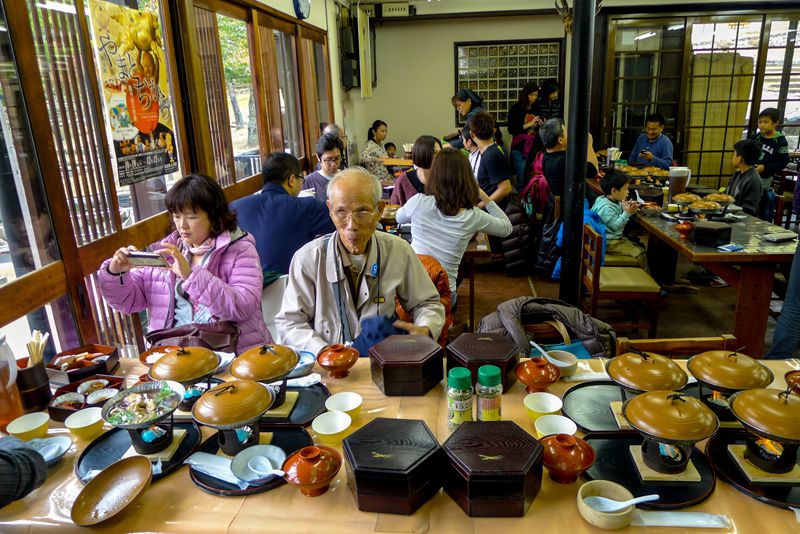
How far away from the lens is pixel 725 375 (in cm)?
134

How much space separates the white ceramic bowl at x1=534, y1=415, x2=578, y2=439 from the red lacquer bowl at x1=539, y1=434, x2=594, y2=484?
0.09 m

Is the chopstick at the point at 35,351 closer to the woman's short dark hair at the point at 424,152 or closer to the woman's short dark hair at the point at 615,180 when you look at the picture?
the woman's short dark hair at the point at 424,152

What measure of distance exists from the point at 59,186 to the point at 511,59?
735cm

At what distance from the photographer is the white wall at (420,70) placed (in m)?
8.12

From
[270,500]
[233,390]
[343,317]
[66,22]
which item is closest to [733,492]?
[270,500]

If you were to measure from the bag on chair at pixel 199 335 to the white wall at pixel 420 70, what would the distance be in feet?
20.2

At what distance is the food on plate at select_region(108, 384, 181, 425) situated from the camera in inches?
51.9

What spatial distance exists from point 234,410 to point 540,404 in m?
0.79

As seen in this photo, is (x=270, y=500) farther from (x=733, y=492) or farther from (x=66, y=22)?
(x=66, y=22)

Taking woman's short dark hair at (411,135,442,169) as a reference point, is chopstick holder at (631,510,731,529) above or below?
below

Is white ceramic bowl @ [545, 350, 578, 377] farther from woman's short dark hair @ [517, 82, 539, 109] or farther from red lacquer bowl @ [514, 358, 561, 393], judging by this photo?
woman's short dark hair @ [517, 82, 539, 109]

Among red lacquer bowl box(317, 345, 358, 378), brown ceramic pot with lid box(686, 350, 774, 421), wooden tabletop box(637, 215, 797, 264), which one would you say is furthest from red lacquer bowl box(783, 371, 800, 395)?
wooden tabletop box(637, 215, 797, 264)

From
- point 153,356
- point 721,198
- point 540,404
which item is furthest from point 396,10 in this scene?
point 540,404

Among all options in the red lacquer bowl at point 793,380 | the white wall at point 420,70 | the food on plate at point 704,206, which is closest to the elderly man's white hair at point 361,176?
the red lacquer bowl at point 793,380
